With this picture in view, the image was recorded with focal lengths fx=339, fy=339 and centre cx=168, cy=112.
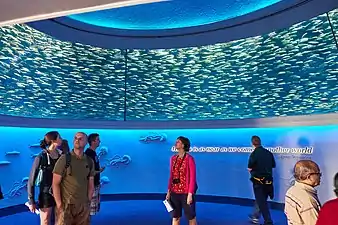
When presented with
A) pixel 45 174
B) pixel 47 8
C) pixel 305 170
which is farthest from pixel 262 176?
pixel 47 8

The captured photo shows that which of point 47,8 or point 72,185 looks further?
point 72,185

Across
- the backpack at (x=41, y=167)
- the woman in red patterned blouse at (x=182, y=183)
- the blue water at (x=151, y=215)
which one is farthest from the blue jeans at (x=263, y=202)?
the backpack at (x=41, y=167)

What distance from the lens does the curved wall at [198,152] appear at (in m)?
7.94

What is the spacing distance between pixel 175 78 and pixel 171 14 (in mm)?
2020

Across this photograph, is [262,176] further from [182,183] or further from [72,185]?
[72,185]

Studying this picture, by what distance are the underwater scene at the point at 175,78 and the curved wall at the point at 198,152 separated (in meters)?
0.76

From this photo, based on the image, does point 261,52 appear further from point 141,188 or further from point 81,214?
point 81,214

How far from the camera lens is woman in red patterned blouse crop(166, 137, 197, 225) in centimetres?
492

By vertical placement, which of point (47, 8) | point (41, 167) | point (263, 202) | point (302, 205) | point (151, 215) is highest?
point (47, 8)

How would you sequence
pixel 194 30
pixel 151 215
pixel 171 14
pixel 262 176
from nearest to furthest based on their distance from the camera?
pixel 262 176, pixel 151 215, pixel 194 30, pixel 171 14

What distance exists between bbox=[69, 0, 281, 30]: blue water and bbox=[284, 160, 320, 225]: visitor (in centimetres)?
720

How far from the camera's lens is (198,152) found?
10203 mm

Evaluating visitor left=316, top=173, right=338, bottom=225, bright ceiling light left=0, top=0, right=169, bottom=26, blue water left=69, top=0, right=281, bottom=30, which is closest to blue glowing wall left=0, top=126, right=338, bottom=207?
blue water left=69, top=0, right=281, bottom=30

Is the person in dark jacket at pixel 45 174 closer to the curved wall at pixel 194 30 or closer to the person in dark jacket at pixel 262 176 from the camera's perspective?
the person in dark jacket at pixel 262 176
